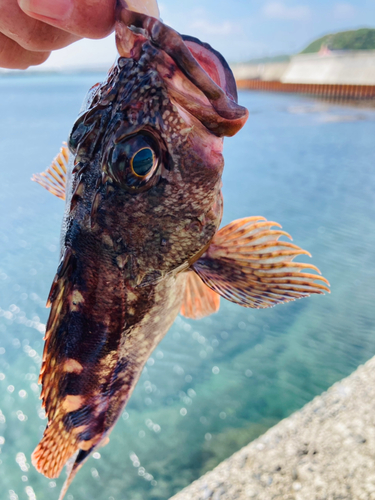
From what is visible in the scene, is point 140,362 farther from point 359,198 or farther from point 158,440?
point 359,198

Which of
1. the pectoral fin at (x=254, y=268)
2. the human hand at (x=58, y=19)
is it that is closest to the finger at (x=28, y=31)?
the human hand at (x=58, y=19)

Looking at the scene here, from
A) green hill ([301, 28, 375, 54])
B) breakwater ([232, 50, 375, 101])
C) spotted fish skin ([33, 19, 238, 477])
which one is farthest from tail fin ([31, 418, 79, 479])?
green hill ([301, 28, 375, 54])

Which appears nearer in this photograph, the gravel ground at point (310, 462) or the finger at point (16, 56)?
the finger at point (16, 56)

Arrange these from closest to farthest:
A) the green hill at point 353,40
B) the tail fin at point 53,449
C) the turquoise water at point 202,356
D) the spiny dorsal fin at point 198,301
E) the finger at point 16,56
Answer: the tail fin at point 53,449, the finger at point 16,56, the spiny dorsal fin at point 198,301, the turquoise water at point 202,356, the green hill at point 353,40

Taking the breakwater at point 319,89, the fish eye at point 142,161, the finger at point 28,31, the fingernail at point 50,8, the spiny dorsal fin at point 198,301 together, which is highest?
the fingernail at point 50,8

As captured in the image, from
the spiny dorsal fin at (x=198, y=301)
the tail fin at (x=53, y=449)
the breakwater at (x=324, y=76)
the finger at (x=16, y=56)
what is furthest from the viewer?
the breakwater at (x=324, y=76)

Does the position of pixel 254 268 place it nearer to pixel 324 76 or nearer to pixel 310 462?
pixel 310 462

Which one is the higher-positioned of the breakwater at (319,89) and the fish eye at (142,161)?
the fish eye at (142,161)

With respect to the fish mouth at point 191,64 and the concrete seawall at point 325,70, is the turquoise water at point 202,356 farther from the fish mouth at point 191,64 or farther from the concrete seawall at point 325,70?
the concrete seawall at point 325,70

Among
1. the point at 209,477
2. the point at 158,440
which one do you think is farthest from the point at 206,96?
the point at 158,440

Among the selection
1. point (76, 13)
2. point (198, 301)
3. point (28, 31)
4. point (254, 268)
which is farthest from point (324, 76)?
point (76, 13)

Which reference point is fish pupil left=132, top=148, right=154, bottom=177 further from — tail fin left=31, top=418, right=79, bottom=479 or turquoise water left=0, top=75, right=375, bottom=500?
turquoise water left=0, top=75, right=375, bottom=500
